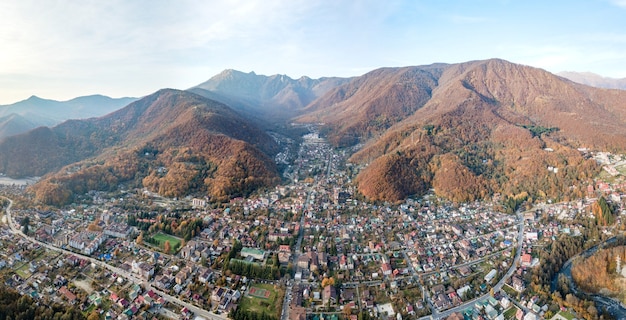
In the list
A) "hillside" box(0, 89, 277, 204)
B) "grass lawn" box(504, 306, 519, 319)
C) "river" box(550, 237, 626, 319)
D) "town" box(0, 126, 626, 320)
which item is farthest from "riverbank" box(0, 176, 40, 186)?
"river" box(550, 237, 626, 319)

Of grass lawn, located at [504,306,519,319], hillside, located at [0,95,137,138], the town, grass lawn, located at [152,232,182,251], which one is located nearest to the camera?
grass lawn, located at [504,306,519,319]

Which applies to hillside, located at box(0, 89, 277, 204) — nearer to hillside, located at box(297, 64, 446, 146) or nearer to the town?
the town

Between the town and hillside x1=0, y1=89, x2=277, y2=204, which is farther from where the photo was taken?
hillside x1=0, y1=89, x2=277, y2=204

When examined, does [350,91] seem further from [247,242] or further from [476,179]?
[247,242]

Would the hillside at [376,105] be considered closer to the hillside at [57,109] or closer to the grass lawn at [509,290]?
the grass lawn at [509,290]

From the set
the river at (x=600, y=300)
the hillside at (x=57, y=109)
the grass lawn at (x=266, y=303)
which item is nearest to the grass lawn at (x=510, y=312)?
the river at (x=600, y=300)

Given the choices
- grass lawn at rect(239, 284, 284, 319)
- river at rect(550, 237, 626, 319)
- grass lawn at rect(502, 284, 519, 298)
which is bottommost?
river at rect(550, 237, 626, 319)
